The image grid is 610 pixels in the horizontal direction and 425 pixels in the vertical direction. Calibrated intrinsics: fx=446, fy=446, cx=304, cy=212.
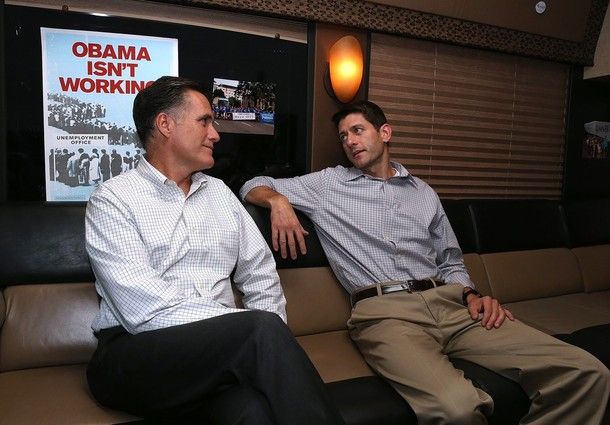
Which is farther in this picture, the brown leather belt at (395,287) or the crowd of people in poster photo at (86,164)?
the crowd of people in poster photo at (86,164)

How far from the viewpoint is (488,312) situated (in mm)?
1737

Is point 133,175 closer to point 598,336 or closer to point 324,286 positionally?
point 324,286

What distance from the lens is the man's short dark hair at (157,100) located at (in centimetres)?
154

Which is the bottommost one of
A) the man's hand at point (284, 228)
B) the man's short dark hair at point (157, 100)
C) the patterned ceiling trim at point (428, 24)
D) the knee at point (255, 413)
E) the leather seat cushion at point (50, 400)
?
the leather seat cushion at point (50, 400)

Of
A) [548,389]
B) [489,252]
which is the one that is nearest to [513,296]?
[489,252]

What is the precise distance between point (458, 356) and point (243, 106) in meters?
1.60

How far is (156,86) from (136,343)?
88 centimetres

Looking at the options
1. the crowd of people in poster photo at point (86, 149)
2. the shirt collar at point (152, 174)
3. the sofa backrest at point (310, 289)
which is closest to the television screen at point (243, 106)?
the crowd of people in poster photo at point (86, 149)

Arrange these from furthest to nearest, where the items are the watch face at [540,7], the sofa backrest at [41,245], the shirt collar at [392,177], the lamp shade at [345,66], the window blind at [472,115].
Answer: the watch face at [540,7] < the window blind at [472,115] < the lamp shade at [345,66] < the shirt collar at [392,177] < the sofa backrest at [41,245]

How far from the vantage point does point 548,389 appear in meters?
1.47

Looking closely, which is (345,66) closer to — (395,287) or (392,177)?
(392,177)

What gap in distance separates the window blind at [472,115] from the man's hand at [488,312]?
3.90ft

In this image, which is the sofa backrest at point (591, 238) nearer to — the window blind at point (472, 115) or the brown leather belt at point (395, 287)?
the window blind at point (472, 115)

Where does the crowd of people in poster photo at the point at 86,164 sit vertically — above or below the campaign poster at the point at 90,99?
below
